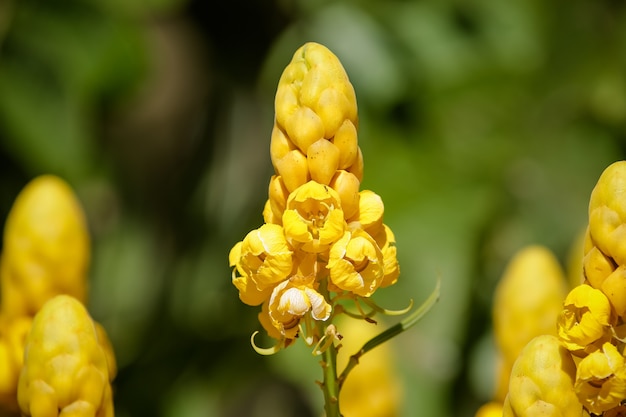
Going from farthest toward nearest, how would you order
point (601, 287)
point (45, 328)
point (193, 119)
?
point (193, 119) < point (45, 328) < point (601, 287)

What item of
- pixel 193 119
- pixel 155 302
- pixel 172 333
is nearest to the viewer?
pixel 172 333

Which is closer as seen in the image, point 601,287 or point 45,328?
point 601,287

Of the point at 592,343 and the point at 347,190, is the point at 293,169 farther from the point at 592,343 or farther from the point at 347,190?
the point at 592,343

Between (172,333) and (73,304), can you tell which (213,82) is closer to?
(172,333)

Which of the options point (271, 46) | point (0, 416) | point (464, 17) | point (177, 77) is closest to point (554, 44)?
point (464, 17)

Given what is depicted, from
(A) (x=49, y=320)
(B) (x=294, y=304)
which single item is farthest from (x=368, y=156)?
(B) (x=294, y=304)

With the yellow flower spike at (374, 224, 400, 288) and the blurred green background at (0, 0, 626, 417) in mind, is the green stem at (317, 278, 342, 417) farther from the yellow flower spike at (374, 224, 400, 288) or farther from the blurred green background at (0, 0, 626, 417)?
the blurred green background at (0, 0, 626, 417)
